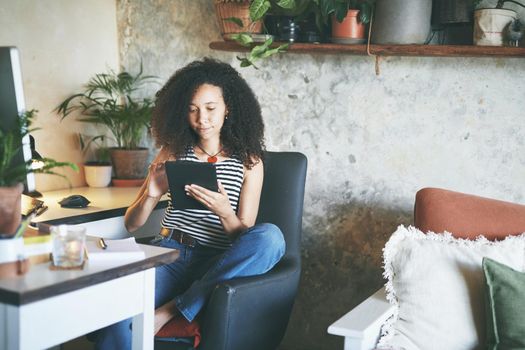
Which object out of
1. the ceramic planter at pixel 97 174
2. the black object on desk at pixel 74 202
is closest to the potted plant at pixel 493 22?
the black object on desk at pixel 74 202

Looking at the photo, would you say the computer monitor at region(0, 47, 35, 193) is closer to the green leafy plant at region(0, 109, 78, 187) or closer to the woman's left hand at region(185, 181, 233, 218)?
the green leafy plant at region(0, 109, 78, 187)

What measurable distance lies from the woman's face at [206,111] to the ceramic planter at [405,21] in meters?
0.67

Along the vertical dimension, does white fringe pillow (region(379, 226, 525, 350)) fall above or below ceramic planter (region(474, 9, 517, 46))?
below

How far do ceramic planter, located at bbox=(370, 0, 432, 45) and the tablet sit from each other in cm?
88

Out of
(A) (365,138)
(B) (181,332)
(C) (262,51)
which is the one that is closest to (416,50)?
(A) (365,138)

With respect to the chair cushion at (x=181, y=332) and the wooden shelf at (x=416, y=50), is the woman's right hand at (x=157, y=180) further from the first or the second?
the wooden shelf at (x=416, y=50)

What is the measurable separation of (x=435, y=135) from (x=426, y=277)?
782mm

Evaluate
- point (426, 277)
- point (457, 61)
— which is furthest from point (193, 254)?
point (457, 61)

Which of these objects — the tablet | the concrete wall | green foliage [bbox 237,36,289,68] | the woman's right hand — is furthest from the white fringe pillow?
the concrete wall

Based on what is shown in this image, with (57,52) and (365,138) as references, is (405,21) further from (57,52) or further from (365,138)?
(57,52)

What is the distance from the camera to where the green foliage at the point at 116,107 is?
3.05 m

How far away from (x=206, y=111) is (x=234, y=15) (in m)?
0.54

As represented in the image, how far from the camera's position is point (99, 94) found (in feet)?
10.7

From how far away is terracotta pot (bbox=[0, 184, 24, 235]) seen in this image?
5.39ft
